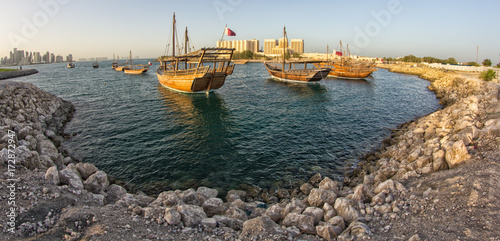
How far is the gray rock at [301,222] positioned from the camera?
4.89 metres

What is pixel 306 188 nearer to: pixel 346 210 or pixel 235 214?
pixel 346 210

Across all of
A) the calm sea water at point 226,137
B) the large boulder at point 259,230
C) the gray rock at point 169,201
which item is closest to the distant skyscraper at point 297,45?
the calm sea water at point 226,137

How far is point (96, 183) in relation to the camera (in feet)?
22.3

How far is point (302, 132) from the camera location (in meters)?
14.5

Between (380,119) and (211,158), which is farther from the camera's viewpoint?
(380,119)

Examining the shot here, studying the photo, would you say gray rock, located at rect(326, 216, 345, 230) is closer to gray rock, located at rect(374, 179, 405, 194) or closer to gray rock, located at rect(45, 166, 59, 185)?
gray rock, located at rect(374, 179, 405, 194)

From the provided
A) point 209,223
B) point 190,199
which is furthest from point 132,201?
point 209,223

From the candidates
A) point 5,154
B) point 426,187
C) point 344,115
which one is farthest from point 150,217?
point 344,115

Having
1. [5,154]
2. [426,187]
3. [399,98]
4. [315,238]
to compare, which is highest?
[399,98]

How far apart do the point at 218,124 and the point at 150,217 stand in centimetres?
1164

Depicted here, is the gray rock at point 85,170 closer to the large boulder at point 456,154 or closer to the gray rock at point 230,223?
the gray rock at point 230,223

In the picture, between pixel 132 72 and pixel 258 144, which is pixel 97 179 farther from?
pixel 132 72

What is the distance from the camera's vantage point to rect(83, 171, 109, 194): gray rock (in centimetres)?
672

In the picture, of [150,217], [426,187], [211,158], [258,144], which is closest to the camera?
[150,217]
